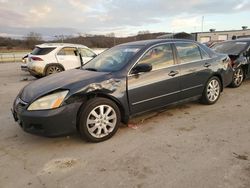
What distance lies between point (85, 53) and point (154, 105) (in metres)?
7.74

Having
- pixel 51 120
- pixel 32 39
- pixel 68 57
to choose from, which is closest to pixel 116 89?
pixel 51 120

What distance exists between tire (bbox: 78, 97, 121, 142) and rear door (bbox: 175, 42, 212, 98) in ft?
5.53

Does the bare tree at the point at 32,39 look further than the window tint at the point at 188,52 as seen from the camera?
Yes

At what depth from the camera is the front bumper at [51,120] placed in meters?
3.43

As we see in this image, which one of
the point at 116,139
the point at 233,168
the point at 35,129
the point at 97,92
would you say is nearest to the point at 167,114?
the point at 116,139

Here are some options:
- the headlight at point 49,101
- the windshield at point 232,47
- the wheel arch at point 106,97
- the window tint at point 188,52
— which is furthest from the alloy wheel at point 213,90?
the headlight at point 49,101

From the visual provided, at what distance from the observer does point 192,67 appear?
16.4 feet

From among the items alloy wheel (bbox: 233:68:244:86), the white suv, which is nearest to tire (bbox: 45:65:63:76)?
the white suv

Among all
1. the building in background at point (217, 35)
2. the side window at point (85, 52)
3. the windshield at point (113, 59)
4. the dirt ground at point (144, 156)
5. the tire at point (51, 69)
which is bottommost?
the dirt ground at point (144, 156)

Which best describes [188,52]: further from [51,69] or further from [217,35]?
[217,35]

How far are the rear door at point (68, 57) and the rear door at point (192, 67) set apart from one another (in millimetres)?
6764

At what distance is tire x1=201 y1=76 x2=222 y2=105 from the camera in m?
5.37

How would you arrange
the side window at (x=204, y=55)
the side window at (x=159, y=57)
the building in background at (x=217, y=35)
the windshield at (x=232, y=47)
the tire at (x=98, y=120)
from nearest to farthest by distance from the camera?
the tire at (x=98, y=120) < the side window at (x=159, y=57) < the side window at (x=204, y=55) < the windshield at (x=232, y=47) < the building in background at (x=217, y=35)

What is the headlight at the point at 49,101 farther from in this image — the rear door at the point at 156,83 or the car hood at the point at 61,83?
the rear door at the point at 156,83
